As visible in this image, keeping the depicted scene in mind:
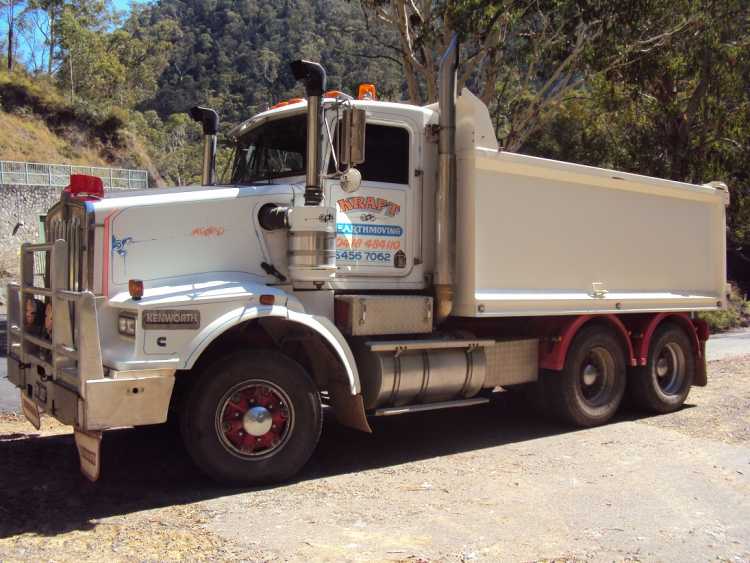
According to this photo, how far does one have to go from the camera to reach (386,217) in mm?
6484

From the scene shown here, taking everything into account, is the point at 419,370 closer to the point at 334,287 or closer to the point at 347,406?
the point at 347,406

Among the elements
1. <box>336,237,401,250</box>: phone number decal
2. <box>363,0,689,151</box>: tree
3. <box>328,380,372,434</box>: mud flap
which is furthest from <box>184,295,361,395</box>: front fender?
<box>363,0,689,151</box>: tree

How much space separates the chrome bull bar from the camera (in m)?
4.79

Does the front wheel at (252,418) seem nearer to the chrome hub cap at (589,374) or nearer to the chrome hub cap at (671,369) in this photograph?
the chrome hub cap at (589,374)

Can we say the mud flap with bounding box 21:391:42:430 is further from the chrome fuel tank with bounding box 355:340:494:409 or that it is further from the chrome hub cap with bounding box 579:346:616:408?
the chrome hub cap with bounding box 579:346:616:408

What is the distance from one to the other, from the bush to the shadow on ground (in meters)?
10.8

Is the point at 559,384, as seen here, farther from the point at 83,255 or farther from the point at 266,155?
the point at 83,255

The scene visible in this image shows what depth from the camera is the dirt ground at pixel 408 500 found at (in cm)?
442

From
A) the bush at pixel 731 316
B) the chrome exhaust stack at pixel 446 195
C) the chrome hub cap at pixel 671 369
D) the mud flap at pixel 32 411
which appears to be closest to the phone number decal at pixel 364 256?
the chrome exhaust stack at pixel 446 195

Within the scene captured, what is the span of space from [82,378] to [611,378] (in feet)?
18.1

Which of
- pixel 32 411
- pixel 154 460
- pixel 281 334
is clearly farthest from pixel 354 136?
pixel 32 411

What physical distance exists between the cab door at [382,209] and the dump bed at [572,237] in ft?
Result: 1.56

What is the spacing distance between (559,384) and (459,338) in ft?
4.85

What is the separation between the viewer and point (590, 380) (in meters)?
8.03
